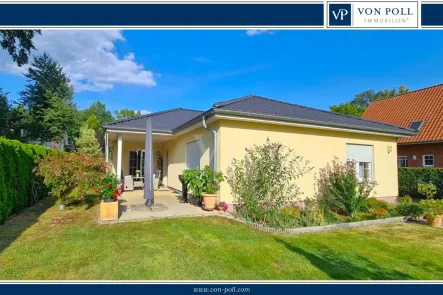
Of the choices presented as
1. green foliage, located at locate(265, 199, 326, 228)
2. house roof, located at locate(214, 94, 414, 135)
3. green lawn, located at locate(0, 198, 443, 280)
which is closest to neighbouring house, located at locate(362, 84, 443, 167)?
house roof, located at locate(214, 94, 414, 135)

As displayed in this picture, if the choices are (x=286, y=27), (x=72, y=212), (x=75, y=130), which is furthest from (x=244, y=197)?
(x=75, y=130)

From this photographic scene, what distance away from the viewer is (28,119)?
26406mm

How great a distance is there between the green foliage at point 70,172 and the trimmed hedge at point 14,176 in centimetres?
72

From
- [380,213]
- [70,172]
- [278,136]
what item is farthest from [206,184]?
[380,213]

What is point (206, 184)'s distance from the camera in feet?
28.5

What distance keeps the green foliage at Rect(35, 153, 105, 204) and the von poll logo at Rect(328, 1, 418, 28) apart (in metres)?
8.40

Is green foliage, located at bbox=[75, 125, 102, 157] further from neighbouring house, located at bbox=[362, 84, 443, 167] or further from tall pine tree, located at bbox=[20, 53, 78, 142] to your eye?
neighbouring house, located at bbox=[362, 84, 443, 167]

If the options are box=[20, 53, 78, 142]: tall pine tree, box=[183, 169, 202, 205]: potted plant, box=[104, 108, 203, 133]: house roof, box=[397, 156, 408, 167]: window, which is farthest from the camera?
box=[20, 53, 78, 142]: tall pine tree

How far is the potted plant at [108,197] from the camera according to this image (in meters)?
6.94

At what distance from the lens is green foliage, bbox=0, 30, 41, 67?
632 inches

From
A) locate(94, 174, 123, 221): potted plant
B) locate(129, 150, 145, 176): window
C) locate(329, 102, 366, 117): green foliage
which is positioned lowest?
locate(94, 174, 123, 221): potted plant

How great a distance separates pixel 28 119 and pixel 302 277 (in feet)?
106

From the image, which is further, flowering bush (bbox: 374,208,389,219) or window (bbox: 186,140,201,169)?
window (bbox: 186,140,201,169)

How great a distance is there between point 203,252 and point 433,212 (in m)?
8.21
